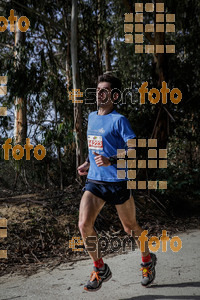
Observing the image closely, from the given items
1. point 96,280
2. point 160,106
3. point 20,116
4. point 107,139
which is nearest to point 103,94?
point 107,139

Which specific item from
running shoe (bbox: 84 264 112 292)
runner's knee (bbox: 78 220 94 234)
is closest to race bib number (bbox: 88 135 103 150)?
runner's knee (bbox: 78 220 94 234)

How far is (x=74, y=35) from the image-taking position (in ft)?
23.7

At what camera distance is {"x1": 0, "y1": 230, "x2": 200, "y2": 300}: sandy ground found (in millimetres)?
3438

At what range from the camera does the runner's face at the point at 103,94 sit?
3.42m

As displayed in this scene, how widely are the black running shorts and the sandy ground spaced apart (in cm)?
92

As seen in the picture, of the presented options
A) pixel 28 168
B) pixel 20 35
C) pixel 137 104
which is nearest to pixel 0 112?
pixel 28 168

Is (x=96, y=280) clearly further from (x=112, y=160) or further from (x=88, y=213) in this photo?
(x=112, y=160)

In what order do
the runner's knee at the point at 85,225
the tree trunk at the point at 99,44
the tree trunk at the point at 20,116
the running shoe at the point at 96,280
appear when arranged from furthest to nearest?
the tree trunk at the point at 20,116 < the tree trunk at the point at 99,44 < the running shoe at the point at 96,280 < the runner's knee at the point at 85,225

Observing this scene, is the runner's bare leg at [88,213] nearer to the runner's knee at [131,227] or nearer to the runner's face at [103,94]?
the runner's knee at [131,227]

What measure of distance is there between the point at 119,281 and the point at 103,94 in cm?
199

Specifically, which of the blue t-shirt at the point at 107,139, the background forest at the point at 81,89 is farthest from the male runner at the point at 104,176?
the background forest at the point at 81,89

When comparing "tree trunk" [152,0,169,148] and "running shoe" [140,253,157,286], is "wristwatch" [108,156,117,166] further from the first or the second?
"tree trunk" [152,0,169,148]

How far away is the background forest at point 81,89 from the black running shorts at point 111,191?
3688 millimetres

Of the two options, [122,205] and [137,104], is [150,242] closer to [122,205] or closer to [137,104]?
[122,205]
